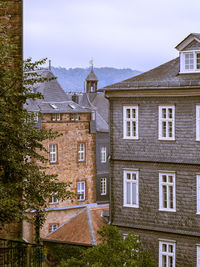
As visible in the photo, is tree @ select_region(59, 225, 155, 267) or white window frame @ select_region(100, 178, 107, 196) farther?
white window frame @ select_region(100, 178, 107, 196)

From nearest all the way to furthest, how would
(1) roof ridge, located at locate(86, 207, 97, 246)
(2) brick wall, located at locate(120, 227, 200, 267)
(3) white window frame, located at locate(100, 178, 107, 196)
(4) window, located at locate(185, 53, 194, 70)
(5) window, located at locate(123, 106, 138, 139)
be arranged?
(2) brick wall, located at locate(120, 227, 200, 267), (4) window, located at locate(185, 53, 194, 70), (5) window, located at locate(123, 106, 138, 139), (1) roof ridge, located at locate(86, 207, 97, 246), (3) white window frame, located at locate(100, 178, 107, 196)

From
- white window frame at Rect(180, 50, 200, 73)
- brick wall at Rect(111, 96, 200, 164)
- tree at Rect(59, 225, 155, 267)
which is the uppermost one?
white window frame at Rect(180, 50, 200, 73)

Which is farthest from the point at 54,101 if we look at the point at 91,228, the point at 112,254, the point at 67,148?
the point at 112,254

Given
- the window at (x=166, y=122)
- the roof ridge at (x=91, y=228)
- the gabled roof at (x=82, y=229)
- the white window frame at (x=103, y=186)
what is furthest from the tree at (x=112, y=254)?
the white window frame at (x=103, y=186)

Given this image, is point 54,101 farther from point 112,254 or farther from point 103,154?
point 112,254

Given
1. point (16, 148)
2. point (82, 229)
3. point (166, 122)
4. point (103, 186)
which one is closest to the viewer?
point (16, 148)

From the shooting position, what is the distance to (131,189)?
29.6 metres

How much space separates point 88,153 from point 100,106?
15.4 metres

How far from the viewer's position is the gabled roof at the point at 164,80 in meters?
28.0

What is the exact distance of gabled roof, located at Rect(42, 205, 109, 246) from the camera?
117 feet

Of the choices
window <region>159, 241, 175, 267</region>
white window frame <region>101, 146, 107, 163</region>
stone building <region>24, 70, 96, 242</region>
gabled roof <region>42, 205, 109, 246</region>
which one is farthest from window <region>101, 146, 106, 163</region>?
window <region>159, 241, 175, 267</region>

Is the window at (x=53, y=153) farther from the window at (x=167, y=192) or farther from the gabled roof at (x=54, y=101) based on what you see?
the window at (x=167, y=192)

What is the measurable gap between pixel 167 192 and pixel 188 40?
22.7 ft

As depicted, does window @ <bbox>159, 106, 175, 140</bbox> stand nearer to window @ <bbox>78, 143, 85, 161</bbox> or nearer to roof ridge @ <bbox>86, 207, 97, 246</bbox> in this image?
roof ridge @ <bbox>86, 207, 97, 246</bbox>
